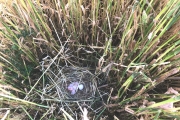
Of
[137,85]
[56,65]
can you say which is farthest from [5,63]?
[137,85]

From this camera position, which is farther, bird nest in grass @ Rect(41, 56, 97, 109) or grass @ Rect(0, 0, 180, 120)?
bird nest in grass @ Rect(41, 56, 97, 109)

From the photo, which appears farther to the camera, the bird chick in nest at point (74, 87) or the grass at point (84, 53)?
the bird chick in nest at point (74, 87)

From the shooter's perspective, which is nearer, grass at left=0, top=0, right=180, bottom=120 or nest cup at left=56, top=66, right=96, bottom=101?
grass at left=0, top=0, right=180, bottom=120

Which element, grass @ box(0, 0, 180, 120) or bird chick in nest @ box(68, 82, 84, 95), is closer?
grass @ box(0, 0, 180, 120)

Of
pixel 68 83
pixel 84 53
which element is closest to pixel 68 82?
pixel 68 83

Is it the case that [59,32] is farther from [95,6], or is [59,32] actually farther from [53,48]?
[95,6]
